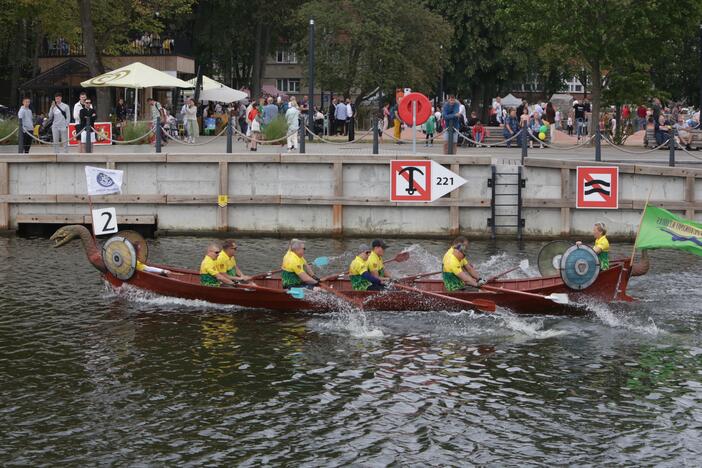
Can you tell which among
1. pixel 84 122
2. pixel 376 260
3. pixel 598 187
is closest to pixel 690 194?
pixel 598 187

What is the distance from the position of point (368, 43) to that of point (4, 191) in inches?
1020

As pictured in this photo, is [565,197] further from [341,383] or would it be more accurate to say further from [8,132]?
[8,132]

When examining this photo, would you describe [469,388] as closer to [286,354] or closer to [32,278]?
[286,354]

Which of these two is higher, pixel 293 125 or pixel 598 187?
pixel 293 125

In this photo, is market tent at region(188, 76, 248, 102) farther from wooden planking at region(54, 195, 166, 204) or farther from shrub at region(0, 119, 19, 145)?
wooden planking at region(54, 195, 166, 204)

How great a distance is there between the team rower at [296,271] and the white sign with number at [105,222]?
6.09 m

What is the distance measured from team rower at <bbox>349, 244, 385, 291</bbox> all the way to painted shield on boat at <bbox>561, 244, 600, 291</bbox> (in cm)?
352

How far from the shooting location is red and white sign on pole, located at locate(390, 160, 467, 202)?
105 feet

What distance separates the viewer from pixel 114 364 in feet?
62.3

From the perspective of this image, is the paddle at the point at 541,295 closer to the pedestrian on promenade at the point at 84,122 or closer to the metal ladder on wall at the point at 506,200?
the metal ladder on wall at the point at 506,200

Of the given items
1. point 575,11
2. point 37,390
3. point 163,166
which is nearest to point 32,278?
point 163,166

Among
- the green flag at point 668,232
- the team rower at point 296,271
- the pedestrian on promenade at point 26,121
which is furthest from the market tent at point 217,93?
the green flag at point 668,232

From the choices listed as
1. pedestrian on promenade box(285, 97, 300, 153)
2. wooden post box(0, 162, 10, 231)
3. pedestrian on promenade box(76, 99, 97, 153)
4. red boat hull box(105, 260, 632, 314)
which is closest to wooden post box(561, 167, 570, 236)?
pedestrian on promenade box(285, 97, 300, 153)

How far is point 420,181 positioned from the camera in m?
32.0
